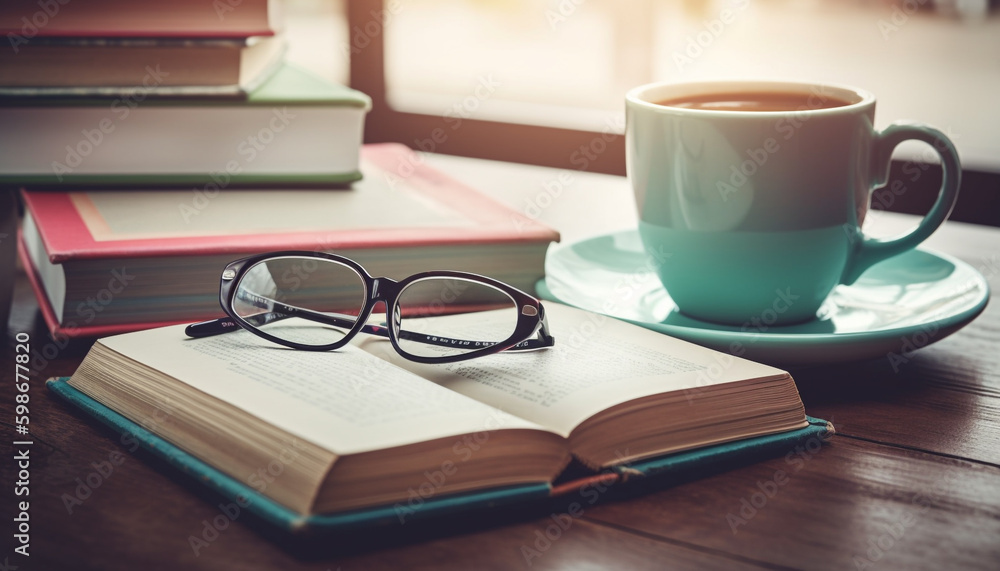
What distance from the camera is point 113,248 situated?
69 centimetres

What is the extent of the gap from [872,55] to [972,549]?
8058 millimetres

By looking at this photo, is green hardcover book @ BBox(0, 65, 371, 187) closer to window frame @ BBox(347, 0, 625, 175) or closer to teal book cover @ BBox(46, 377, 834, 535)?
teal book cover @ BBox(46, 377, 834, 535)


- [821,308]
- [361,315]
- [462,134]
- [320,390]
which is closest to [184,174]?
[361,315]

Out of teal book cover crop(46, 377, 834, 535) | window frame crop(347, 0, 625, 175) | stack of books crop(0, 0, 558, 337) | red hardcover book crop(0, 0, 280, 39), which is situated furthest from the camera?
window frame crop(347, 0, 625, 175)

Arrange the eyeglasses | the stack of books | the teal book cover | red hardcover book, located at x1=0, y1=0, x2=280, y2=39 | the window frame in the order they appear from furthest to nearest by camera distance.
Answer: the window frame → red hardcover book, located at x1=0, y1=0, x2=280, y2=39 → the stack of books → the eyeglasses → the teal book cover

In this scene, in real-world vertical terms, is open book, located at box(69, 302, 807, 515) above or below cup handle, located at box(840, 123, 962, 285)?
below

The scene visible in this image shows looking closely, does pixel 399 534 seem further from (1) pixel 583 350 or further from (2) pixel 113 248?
(2) pixel 113 248

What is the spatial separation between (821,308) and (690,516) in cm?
35

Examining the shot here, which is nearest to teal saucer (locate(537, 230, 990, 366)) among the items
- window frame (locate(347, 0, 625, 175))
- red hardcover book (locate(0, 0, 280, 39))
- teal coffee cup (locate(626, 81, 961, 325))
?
teal coffee cup (locate(626, 81, 961, 325))

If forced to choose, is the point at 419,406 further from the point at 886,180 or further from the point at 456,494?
the point at 886,180

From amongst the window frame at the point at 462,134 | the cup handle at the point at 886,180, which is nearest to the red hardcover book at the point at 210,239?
the cup handle at the point at 886,180

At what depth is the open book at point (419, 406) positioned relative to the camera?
44 centimetres

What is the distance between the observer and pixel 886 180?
0.69m

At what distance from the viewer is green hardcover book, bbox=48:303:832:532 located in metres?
0.44
